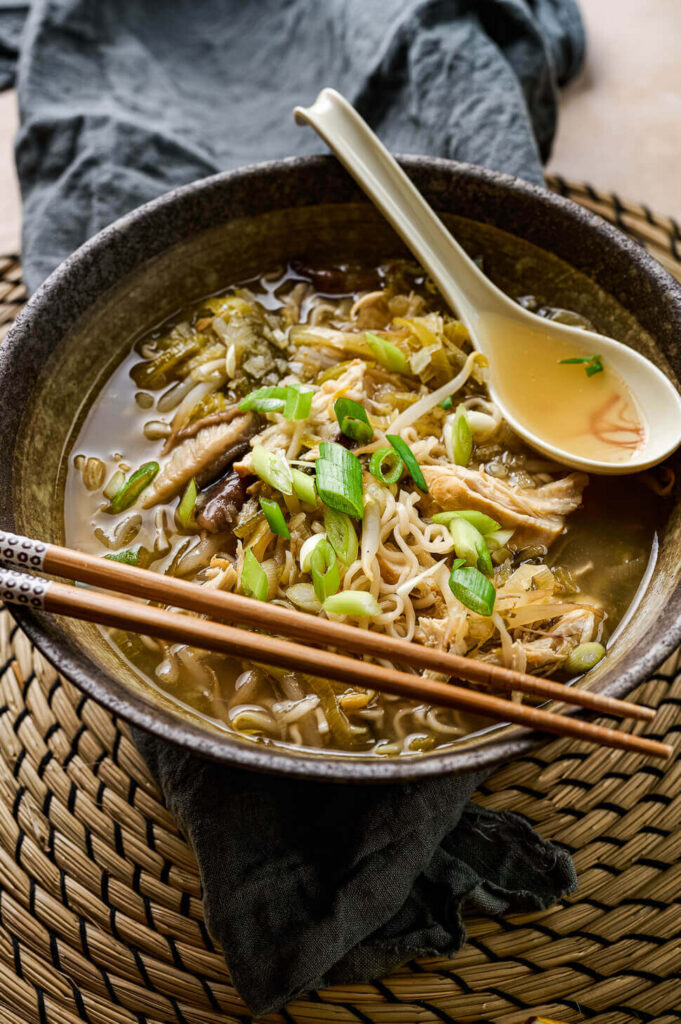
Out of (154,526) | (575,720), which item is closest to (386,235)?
(154,526)

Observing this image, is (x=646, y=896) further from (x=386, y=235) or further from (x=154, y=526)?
(x=386, y=235)

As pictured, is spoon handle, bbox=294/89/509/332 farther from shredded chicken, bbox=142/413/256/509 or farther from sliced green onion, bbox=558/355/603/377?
shredded chicken, bbox=142/413/256/509

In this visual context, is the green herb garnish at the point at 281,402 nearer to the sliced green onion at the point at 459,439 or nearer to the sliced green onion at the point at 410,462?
the sliced green onion at the point at 410,462

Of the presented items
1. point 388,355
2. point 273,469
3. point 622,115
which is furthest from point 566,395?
point 622,115

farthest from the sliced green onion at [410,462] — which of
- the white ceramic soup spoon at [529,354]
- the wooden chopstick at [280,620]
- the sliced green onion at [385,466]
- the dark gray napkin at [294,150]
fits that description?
the dark gray napkin at [294,150]

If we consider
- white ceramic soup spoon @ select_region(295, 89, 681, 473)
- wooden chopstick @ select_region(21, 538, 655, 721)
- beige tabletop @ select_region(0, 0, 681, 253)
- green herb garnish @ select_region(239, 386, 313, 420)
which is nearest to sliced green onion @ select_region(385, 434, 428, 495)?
green herb garnish @ select_region(239, 386, 313, 420)
